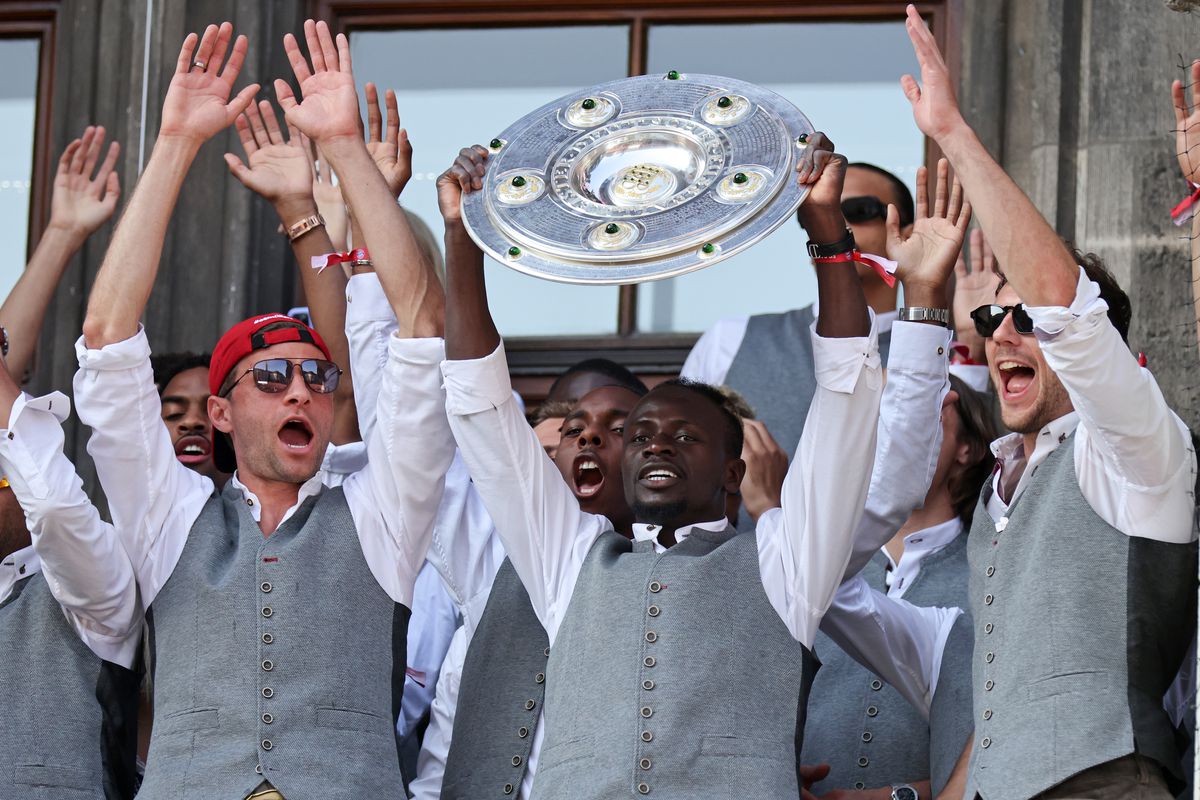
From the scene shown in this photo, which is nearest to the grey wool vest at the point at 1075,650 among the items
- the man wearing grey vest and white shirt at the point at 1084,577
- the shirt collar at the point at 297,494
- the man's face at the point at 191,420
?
the man wearing grey vest and white shirt at the point at 1084,577

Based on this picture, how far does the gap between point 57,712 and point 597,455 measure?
1.51 m

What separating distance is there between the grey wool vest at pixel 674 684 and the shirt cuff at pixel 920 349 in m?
0.72

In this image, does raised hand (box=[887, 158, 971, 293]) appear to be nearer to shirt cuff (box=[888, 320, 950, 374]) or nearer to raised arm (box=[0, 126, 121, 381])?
shirt cuff (box=[888, 320, 950, 374])

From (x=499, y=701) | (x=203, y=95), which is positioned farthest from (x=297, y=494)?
(x=203, y=95)

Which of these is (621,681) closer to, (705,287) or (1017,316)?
(1017,316)

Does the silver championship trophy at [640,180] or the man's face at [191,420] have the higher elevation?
the silver championship trophy at [640,180]

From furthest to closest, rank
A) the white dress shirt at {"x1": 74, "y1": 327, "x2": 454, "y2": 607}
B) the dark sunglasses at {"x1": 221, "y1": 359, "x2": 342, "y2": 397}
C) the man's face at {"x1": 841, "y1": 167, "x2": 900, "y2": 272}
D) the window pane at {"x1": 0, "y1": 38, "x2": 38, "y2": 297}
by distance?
the window pane at {"x1": 0, "y1": 38, "x2": 38, "y2": 297} → the man's face at {"x1": 841, "y1": 167, "x2": 900, "y2": 272} → the dark sunglasses at {"x1": 221, "y1": 359, "x2": 342, "y2": 397} → the white dress shirt at {"x1": 74, "y1": 327, "x2": 454, "y2": 607}

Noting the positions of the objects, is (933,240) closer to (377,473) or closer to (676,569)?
(676,569)

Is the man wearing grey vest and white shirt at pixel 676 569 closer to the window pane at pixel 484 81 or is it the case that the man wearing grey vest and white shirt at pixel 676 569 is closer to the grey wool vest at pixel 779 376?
the grey wool vest at pixel 779 376

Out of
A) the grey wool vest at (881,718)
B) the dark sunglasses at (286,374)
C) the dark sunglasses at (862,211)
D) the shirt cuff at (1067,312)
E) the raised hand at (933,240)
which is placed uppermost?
the shirt cuff at (1067,312)

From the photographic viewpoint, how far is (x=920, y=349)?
5359 mm

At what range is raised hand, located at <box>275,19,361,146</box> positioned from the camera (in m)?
5.38

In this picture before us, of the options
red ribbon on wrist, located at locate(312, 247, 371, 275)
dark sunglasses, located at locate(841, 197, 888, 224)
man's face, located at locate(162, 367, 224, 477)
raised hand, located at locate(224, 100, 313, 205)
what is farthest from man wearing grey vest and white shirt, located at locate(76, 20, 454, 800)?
dark sunglasses, located at locate(841, 197, 888, 224)

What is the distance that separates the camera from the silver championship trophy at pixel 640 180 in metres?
4.59
